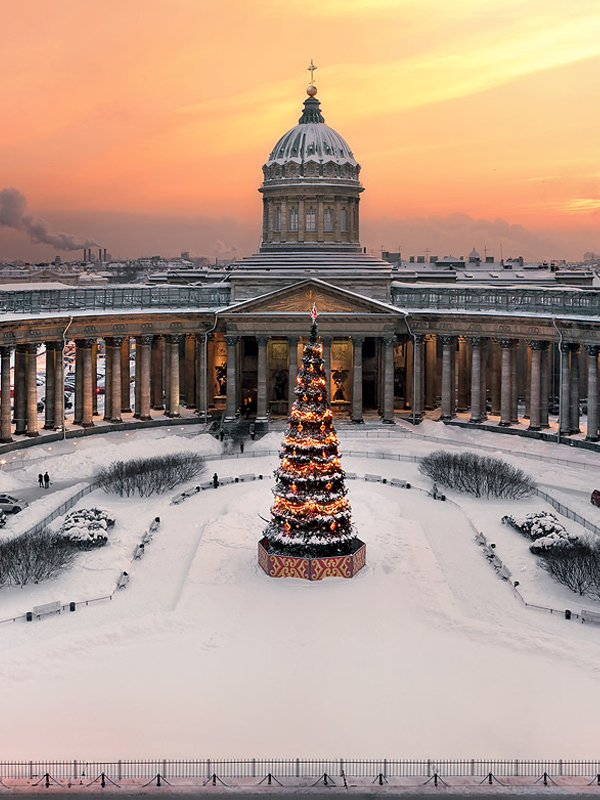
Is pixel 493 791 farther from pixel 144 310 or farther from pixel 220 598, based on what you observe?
pixel 144 310

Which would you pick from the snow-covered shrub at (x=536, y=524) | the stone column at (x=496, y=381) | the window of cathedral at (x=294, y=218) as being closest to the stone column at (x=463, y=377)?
the stone column at (x=496, y=381)

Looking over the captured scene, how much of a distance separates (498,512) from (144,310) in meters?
42.4

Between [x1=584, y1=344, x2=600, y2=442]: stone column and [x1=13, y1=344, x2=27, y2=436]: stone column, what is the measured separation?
42.9 metres

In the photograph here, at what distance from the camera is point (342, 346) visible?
297 feet

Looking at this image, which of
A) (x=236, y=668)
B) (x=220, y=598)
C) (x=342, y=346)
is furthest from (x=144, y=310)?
(x=236, y=668)

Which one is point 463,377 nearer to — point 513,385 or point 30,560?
point 513,385

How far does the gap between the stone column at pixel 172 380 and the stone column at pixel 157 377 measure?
5.51 meters

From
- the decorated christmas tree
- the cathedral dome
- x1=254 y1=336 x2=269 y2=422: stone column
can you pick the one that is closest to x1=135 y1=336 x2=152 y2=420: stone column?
x1=254 y1=336 x2=269 y2=422: stone column

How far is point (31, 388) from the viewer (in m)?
78.1

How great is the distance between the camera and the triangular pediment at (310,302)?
281 feet

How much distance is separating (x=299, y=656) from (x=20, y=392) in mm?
49885

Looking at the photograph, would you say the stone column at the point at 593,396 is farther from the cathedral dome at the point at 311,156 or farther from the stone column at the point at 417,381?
the cathedral dome at the point at 311,156

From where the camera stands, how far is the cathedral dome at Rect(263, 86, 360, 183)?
98.2m

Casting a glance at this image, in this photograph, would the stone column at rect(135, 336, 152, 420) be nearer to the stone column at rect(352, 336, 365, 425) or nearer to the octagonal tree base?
the stone column at rect(352, 336, 365, 425)
